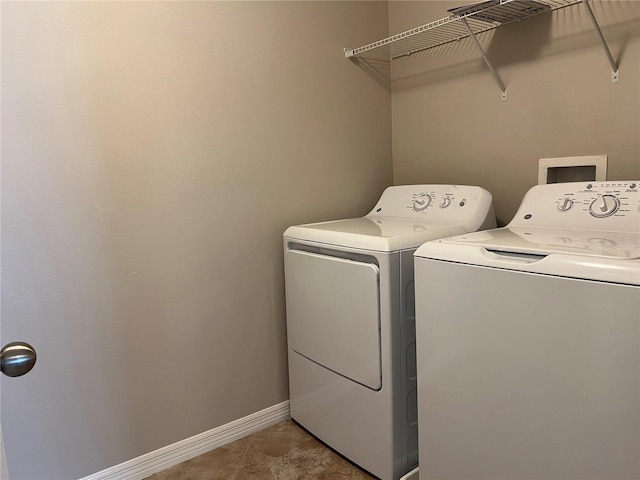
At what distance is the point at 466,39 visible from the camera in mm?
2068

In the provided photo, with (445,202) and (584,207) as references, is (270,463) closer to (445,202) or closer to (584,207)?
(445,202)

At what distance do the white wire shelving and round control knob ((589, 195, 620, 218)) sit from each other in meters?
0.42

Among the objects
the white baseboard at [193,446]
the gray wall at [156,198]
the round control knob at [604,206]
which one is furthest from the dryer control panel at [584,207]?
the white baseboard at [193,446]

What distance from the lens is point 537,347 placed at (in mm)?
1189

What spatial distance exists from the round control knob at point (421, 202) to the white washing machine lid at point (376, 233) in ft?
0.23

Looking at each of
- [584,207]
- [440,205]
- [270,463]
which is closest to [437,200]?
[440,205]

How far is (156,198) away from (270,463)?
105 cm

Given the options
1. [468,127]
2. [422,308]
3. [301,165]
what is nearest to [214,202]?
[301,165]

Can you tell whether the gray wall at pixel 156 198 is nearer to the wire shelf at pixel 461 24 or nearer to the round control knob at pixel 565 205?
the wire shelf at pixel 461 24

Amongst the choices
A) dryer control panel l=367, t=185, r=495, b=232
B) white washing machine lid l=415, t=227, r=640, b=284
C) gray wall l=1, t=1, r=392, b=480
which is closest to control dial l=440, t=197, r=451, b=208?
dryer control panel l=367, t=185, r=495, b=232

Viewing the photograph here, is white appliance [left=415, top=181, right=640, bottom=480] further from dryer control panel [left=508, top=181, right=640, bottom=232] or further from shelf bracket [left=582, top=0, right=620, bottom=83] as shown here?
shelf bracket [left=582, top=0, right=620, bottom=83]

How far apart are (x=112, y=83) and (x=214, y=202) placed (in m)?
0.53

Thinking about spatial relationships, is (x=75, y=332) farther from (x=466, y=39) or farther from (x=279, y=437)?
(x=466, y=39)

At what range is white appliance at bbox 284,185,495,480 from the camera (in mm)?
1624
